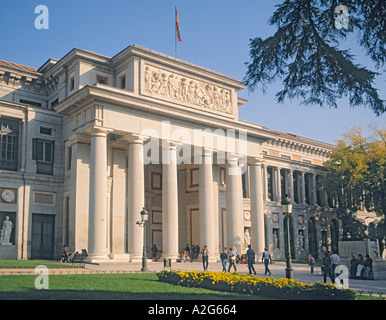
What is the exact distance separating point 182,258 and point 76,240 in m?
8.67

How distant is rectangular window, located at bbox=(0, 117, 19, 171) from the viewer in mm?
36750

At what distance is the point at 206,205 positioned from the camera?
40469mm

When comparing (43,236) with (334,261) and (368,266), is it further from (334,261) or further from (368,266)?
(368,266)

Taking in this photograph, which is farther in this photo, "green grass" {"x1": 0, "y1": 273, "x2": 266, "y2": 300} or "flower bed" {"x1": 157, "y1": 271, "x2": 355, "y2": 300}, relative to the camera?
"flower bed" {"x1": 157, "y1": 271, "x2": 355, "y2": 300}

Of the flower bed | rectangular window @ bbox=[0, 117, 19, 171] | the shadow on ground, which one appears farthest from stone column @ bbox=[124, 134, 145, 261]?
the shadow on ground

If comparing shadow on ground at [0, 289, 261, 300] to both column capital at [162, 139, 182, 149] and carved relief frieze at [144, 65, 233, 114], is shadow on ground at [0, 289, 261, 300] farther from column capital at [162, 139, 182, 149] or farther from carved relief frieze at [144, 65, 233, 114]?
carved relief frieze at [144, 65, 233, 114]

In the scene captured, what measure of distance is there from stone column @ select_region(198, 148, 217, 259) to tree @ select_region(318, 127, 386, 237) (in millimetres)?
20064

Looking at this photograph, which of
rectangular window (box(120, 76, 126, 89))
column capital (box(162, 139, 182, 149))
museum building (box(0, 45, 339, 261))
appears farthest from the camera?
rectangular window (box(120, 76, 126, 89))

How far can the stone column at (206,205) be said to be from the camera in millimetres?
39781

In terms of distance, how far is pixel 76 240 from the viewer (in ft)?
114

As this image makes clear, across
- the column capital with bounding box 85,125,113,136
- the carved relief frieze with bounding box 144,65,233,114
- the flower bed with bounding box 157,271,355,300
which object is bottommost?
the flower bed with bounding box 157,271,355,300
